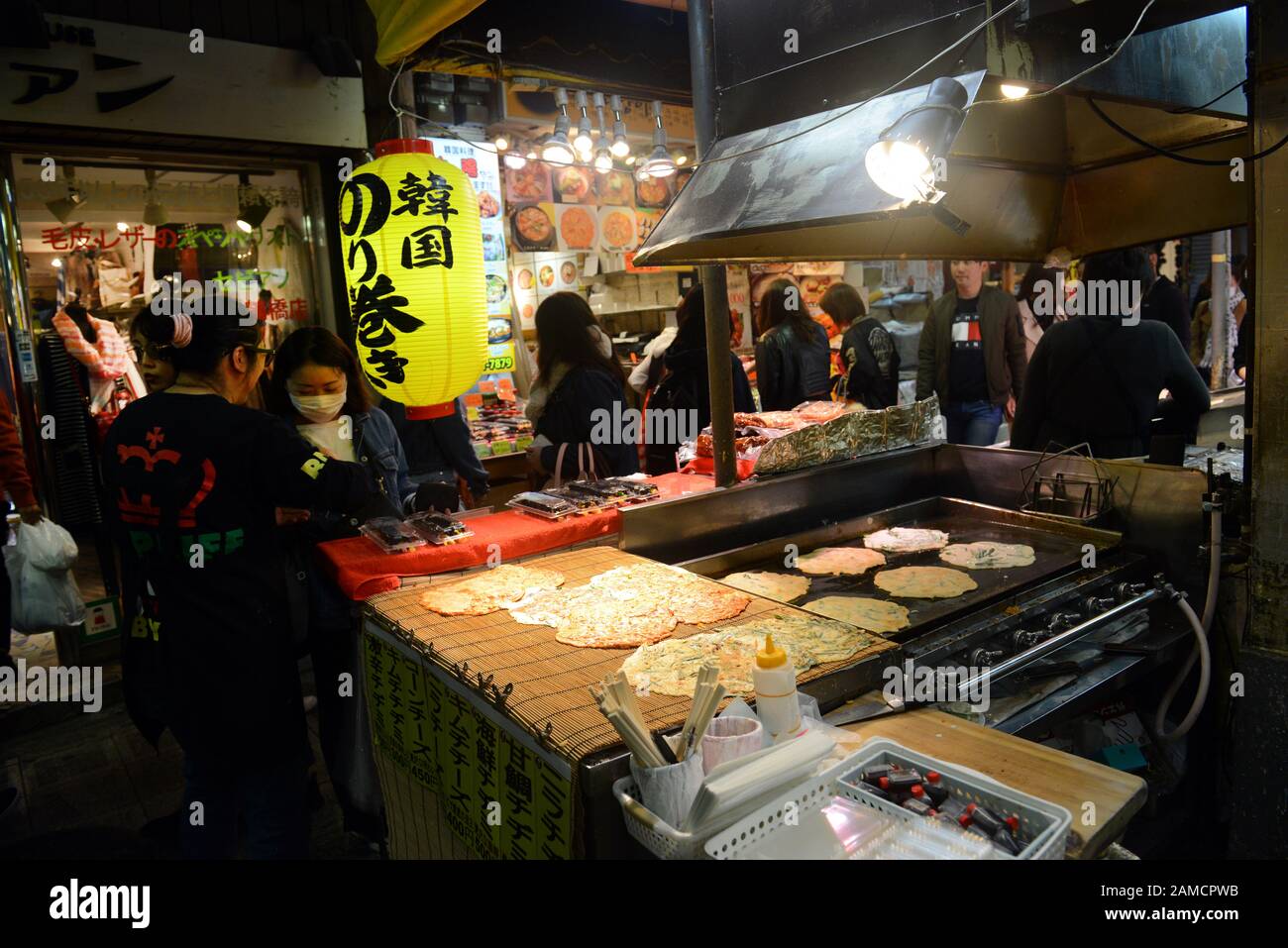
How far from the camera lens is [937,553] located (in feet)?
13.4

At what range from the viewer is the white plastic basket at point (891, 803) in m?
1.79

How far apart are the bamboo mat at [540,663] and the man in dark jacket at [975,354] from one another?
446 centimetres

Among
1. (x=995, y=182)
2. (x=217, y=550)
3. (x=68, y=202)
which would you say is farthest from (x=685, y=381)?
(x=68, y=202)

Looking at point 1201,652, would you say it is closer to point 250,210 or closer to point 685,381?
point 685,381

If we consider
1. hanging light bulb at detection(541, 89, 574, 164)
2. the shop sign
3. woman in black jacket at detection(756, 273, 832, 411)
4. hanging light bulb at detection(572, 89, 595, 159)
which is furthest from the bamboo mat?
hanging light bulb at detection(572, 89, 595, 159)

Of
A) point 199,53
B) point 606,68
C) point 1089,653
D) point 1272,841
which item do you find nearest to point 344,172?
point 199,53

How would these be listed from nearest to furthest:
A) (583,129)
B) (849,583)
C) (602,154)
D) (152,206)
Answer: (849,583)
(152,206)
(583,129)
(602,154)

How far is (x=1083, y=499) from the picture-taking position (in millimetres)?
4133

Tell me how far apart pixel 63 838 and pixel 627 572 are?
339 cm

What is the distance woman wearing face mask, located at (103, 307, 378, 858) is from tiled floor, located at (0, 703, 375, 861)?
1161 millimetres

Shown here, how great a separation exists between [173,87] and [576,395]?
3.63 meters

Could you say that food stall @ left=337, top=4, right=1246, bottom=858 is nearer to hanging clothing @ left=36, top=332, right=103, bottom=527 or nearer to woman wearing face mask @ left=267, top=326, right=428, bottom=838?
A: woman wearing face mask @ left=267, top=326, right=428, bottom=838

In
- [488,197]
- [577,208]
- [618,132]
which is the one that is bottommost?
[488,197]

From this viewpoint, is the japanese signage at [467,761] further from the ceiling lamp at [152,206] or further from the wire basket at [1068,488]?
the ceiling lamp at [152,206]
